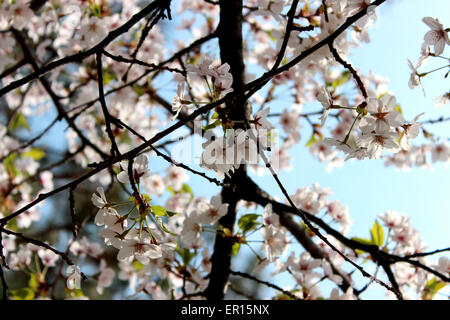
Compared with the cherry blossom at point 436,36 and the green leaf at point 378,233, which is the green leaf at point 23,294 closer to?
the green leaf at point 378,233

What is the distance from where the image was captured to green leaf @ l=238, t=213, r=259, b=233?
106 cm

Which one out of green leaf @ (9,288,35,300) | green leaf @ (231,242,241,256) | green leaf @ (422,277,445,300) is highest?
green leaf @ (231,242,241,256)

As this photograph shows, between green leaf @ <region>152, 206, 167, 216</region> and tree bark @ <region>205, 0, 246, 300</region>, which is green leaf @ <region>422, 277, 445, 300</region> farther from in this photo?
green leaf @ <region>152, 206, 167, 216</region>

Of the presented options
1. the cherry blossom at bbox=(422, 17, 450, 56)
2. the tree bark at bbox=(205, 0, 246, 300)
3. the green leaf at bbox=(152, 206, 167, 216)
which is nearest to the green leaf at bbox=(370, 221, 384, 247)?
the tree bark at bbox=(205, 0, 246, 300)

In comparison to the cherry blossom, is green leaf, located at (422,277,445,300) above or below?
below

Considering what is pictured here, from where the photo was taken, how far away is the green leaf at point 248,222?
1061mm

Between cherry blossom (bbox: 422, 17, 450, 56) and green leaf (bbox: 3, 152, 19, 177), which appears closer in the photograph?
cherry blossom (bbox: 422, 17, 450, 56)

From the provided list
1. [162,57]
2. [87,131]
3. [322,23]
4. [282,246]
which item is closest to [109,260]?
[87,131]

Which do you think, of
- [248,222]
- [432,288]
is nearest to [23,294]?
[248,222]

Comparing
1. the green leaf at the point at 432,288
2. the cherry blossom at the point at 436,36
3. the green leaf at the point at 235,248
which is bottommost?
the green leaf at the point at 432,288

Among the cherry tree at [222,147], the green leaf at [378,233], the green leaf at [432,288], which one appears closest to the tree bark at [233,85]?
the cherry tree at [222,147]

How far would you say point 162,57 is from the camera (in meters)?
2.18

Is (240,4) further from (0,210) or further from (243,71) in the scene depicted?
(0,210)

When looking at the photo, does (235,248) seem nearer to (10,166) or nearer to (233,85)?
(233,85)
